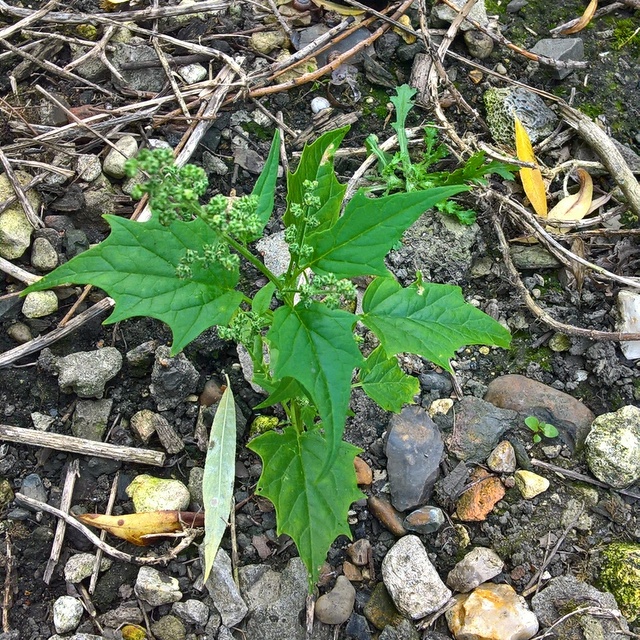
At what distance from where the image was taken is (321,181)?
107 inches

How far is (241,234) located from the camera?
2246 millimetres

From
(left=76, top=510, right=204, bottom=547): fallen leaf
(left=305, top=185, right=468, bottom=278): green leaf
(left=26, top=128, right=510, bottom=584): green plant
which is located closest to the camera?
(left=26, top=128, right=510, bottom=584): green plant

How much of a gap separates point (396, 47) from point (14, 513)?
371 cm

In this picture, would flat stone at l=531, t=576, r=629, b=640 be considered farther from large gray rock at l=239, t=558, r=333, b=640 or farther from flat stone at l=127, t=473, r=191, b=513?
flat stone at l=127, t=473, r=191, b=513

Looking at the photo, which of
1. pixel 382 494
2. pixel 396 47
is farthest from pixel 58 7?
pixel 382 494

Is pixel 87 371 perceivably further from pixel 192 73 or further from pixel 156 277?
pixel 192 73

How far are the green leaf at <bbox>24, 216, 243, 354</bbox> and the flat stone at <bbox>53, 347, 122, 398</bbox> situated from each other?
1.13m

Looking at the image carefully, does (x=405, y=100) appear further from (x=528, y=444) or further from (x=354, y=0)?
(x=528, y=444)

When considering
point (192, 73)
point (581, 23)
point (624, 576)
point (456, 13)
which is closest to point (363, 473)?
point (624, 576)

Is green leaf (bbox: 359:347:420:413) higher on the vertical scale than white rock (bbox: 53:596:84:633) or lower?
higher

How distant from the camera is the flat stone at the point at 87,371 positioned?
335 centimetres

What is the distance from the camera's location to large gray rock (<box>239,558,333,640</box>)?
9.73ft

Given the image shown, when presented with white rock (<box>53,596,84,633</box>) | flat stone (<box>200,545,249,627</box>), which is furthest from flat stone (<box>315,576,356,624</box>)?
white rock (<box>53,596,84,633</box>)

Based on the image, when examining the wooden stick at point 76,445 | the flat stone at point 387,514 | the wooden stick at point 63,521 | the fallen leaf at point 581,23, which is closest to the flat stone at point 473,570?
the flat stone at point 387,514
